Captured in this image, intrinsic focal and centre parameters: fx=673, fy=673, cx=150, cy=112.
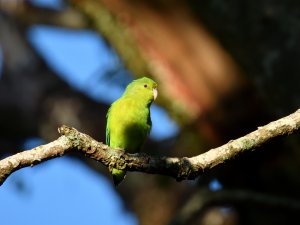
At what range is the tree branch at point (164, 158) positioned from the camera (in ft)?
8.45

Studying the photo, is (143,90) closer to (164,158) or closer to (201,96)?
(164,158)

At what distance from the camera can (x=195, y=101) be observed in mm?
6355

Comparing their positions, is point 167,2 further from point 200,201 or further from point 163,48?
point 200,201

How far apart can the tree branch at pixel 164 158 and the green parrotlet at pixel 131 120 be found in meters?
0.99

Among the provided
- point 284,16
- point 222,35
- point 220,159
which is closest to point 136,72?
point 222,35

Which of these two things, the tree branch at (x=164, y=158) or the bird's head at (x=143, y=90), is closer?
the tree branch at (x=164, y=158)

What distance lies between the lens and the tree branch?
101 inches

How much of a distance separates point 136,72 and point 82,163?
2.13m

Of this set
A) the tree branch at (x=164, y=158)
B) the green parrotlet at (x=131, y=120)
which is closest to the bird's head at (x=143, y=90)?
the green parrotlet at (x=131, y=120)

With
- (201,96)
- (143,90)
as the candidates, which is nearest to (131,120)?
(143,90)

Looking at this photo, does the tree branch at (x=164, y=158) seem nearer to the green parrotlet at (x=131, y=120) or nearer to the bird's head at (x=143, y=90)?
the green parrotlet at (x=131, y=120)

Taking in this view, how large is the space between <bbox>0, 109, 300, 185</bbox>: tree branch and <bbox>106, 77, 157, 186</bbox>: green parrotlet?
0.99 meters

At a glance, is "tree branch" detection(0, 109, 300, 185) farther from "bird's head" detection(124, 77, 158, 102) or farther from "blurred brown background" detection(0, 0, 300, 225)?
"blurred brown background" detection(0, 0, 300, 225)

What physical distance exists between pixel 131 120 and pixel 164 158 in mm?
1044
